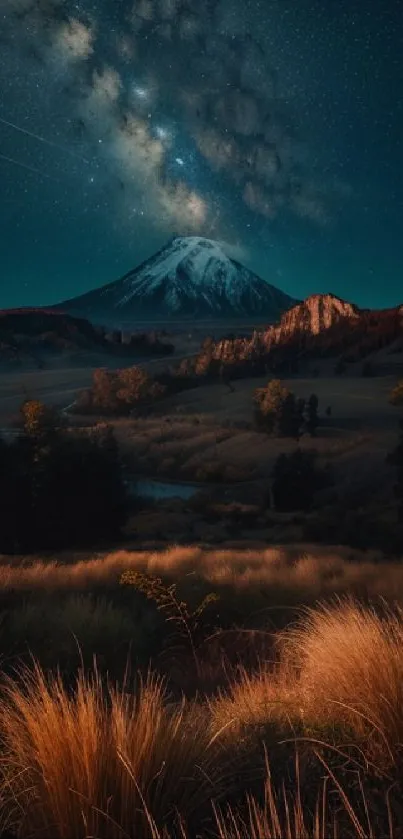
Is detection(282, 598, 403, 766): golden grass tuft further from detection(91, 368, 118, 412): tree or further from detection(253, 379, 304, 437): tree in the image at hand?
detection(91, 368, 118, 412): tree

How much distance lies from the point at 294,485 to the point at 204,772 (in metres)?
41.7

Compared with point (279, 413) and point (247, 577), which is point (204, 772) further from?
point (279, 413)

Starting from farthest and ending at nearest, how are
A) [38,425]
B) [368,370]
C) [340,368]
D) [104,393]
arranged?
[340,368], [368,370], [104,393], [38,425]

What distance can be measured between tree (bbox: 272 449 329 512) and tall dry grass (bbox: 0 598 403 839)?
3976 centimetres

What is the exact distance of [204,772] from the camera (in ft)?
7.41

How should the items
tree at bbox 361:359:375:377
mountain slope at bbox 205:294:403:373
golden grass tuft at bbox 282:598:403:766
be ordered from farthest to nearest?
mountain slope at bbox 205:294:403:373
tree at bbox 361:359:375:377
golden grass tuft at bbox 282:598:403:766

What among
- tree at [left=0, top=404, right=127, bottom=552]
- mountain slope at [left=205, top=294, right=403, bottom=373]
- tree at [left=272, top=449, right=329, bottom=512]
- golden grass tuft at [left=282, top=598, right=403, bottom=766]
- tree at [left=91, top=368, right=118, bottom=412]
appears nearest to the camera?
golden grass tuft at [left=282, top=598, right=403, bottom=766]

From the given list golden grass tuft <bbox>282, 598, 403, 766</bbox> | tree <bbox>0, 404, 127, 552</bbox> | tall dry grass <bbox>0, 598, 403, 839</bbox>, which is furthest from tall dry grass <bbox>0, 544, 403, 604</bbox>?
tree <bbox>0, 404, 127, 552</bbox>

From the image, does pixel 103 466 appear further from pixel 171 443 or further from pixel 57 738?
pixel 171 443

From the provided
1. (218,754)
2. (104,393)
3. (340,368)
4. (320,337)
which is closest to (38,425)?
(218,754)

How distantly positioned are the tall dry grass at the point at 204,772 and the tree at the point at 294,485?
39758 millimetres

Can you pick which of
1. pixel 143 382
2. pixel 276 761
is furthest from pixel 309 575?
pixel 143 382

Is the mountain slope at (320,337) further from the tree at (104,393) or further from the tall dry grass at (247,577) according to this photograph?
the tall dry grass at (247,577)

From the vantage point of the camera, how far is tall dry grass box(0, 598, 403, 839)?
6.74ft
